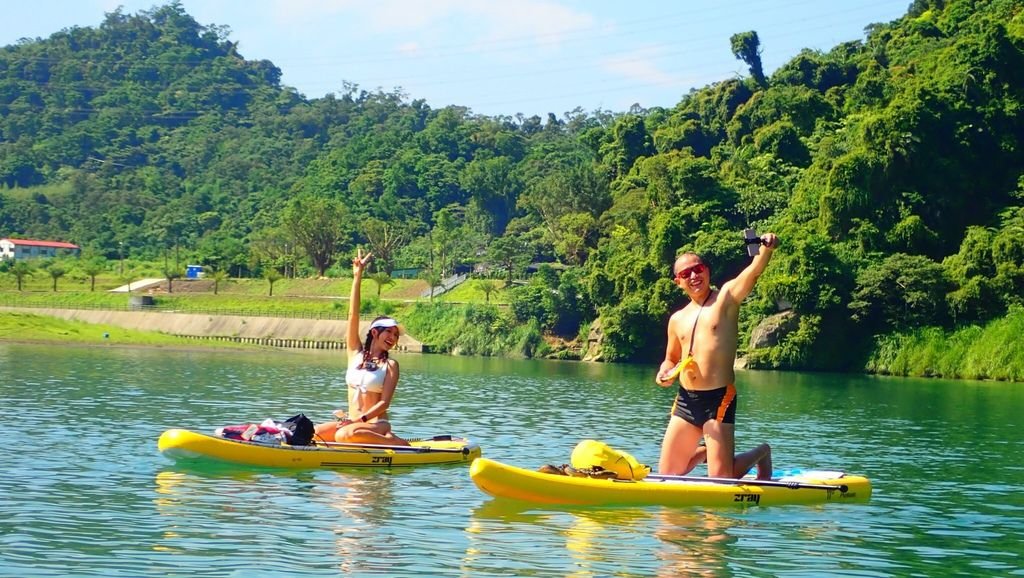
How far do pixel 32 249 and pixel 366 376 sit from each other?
132 metres

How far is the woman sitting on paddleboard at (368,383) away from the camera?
61.2ft

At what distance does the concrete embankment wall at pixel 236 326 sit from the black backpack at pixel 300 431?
6527 centimetres

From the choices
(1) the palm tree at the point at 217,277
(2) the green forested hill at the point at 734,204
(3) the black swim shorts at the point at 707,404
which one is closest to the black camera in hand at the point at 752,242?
(3) the black swim shorts at the point at 707,404

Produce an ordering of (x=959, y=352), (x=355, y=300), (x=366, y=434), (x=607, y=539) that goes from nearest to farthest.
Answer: (x=607, y=539), (x=355, y=300), (x=366, y=434), (x=959, y=352)

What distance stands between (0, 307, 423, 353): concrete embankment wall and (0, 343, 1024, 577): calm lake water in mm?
51773

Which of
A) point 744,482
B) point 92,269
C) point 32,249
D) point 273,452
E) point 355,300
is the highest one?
point 32,249

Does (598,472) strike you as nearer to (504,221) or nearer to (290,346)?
(290,346)

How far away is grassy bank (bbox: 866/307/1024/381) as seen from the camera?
57906 millimetres

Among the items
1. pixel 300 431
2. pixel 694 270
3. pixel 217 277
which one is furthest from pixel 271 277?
pixel 694 270

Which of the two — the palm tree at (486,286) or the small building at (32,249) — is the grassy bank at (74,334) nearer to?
the palm tree at (486,286)

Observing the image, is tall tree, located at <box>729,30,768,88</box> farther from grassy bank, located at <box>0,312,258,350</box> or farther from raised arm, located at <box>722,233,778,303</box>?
raised arm, located at <box>722,233,778,303</box>

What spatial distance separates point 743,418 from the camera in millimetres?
32062

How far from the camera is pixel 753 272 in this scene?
1420cm

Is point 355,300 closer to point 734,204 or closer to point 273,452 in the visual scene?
point 273,452
